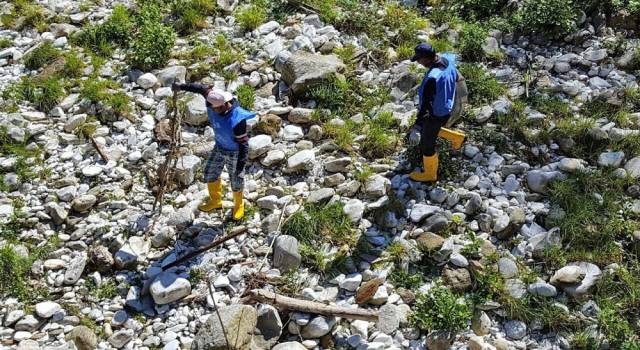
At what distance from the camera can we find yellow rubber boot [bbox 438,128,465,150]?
25.1 ft

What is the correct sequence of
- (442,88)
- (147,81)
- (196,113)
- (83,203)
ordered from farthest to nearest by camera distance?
(147,81)
(196,113)
(83,203)
(442,88)

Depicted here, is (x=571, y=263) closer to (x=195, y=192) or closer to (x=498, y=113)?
(x=498, y=113)

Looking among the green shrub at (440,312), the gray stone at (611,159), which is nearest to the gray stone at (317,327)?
the green shrub at (440,312)

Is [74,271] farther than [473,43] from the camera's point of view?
No

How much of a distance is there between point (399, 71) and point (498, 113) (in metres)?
1.69

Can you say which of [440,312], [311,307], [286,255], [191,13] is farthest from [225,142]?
[191,13]

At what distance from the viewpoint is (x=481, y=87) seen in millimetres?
8766

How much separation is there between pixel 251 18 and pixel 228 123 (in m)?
3.83

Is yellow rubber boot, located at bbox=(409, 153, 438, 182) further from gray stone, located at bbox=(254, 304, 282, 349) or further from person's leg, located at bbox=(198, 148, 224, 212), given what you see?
gray stone, located at bbox=(254, 304, 282, 349)

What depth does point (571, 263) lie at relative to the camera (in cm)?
670

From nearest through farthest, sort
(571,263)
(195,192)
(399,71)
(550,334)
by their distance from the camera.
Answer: (550,334) → (571,263) → (195,192) → (399,71)

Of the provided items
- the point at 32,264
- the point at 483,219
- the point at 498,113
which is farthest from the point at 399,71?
the point at 32,264

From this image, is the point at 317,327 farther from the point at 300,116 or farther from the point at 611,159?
the point at 611,159

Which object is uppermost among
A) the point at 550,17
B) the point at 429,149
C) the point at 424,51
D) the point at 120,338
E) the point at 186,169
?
the point at 424,51
